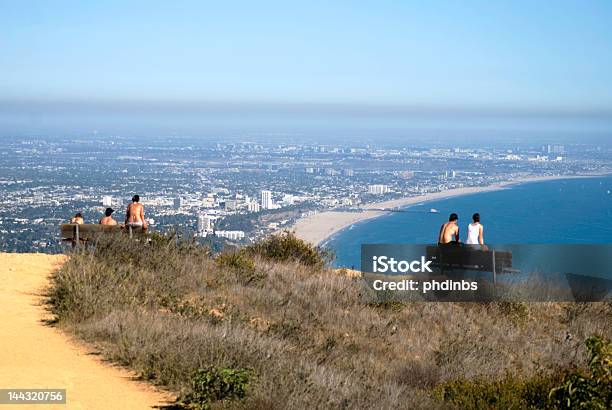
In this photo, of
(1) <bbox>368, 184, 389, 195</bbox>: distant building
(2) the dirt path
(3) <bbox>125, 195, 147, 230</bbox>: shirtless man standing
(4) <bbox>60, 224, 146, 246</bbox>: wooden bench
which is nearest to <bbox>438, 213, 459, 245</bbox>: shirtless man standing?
(4) <bbox>60, 224, 146, 246</bbox>: wooden bench

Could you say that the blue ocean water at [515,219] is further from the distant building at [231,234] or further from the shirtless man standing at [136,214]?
the shirtless man standing at [136,214]

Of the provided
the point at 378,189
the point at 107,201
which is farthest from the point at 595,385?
the point at 378,189

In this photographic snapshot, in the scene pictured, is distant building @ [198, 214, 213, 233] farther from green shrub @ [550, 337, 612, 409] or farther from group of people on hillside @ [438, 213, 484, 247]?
A: green shrub @ [550, 337, 612, 409]

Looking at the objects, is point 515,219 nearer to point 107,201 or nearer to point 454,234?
point 107,201

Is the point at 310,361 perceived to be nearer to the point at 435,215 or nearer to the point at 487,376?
the point at 487,376

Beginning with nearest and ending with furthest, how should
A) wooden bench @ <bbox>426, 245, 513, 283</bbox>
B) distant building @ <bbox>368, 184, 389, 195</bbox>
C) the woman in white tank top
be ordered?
wooden bench @ <bbox>426, 245, 513, 283</bbox>
the woman in white tank top
distant building @ <bbox>368, 184, 389, 195</bbox>

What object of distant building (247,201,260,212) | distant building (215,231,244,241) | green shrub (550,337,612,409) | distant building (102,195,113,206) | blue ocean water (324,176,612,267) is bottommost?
blue ocean water (324,176,612,267)

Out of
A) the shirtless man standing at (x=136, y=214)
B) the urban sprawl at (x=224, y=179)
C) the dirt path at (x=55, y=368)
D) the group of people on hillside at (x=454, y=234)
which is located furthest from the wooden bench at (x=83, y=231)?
the group of people on hillside at (x=454, y=234)
